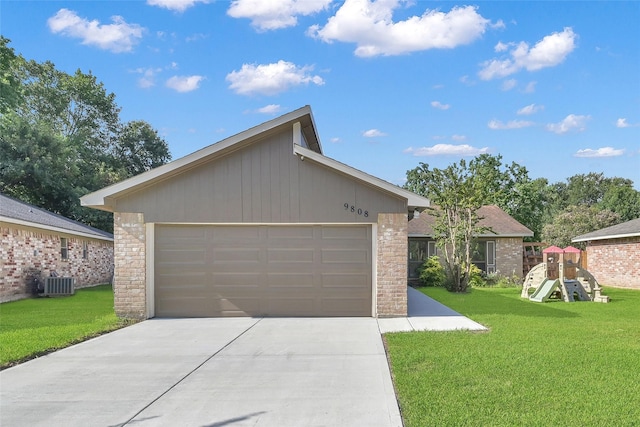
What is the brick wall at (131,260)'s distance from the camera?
1117 centimetres

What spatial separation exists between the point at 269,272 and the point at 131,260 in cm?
298

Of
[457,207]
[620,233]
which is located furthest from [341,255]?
[620,233]

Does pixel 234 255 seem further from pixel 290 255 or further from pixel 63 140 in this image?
pixel 63 140

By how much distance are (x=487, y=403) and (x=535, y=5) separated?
1324 cm

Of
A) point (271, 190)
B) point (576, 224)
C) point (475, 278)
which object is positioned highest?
point (271, 190)

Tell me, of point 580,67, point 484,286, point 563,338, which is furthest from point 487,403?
point 484,286

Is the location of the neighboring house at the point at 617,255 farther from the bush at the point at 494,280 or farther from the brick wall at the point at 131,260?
the brick wall at the point at 131,260

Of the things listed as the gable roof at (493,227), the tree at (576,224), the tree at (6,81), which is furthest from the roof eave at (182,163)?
the tree at (576,224)

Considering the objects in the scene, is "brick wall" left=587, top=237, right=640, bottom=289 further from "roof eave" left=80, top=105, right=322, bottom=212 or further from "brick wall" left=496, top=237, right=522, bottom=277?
"roof eave" left=80, top=105, right=322, bottom=212

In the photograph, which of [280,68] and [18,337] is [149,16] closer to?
[280,68]

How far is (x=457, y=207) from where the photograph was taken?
19922 millimetres

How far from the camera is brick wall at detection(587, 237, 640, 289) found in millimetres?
21219

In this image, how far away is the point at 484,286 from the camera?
22281 millimetres

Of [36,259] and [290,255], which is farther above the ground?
[290,255]
